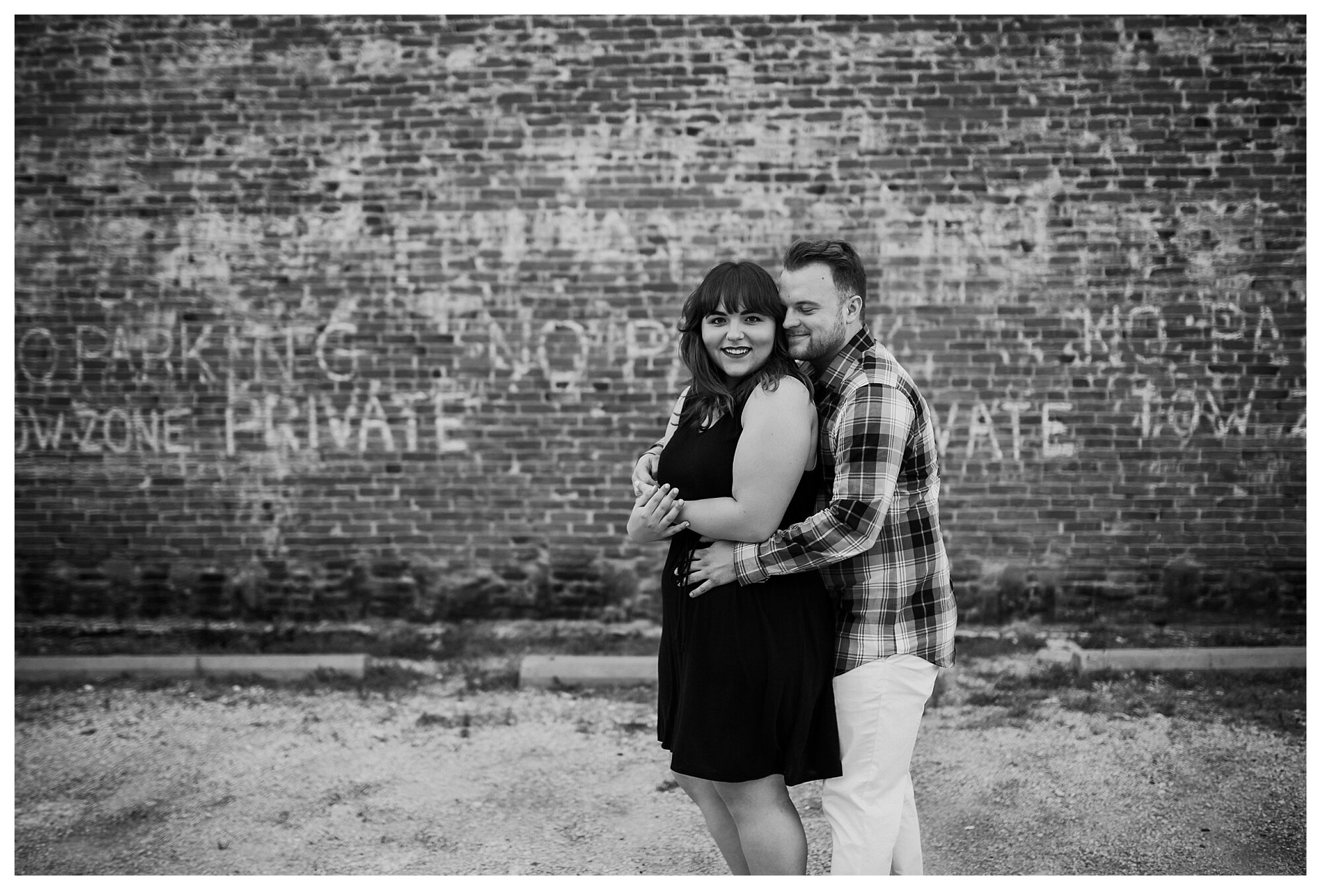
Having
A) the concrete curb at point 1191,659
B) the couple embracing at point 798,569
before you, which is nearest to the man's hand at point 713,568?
the couple embracing at point 798,569

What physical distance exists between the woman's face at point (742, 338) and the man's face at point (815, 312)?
0.07 m

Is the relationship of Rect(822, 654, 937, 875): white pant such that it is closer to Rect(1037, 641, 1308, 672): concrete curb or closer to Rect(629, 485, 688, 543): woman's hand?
Rect(629, 485, 688, 543): woman's hand

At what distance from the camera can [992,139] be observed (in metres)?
A: 5.77

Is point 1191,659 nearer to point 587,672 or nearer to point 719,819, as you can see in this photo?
point 587,672

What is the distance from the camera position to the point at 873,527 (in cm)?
249

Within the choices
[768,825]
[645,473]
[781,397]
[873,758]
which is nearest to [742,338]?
[781,397]

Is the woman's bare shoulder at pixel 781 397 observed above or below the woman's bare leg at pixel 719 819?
above

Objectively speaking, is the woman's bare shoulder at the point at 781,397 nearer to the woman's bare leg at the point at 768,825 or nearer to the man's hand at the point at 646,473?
the man's hand at the point at 646,473

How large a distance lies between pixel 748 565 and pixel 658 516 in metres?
0.28

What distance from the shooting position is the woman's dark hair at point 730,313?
2639 millimetres

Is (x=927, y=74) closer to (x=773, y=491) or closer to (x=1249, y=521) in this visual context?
(x=1249, y=521)

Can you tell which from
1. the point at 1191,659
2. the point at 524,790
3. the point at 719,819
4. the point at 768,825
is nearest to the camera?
the point at 768,825

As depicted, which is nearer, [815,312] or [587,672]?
[815,312]

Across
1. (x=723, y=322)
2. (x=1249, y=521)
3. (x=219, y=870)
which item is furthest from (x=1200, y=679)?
(x=219, y=870)
